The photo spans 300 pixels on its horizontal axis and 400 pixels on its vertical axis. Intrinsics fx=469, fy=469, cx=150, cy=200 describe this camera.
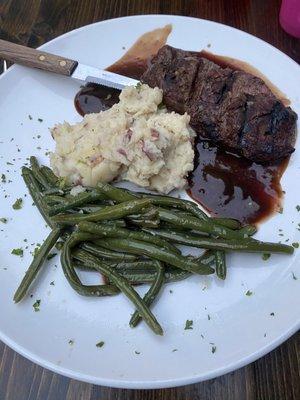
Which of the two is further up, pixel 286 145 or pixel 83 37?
pixel 83 37

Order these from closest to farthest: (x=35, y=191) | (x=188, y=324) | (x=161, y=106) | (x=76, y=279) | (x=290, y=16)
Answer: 1. (x=188, y=324)
2. (x=76, y=279)
3. (x=35, y=191)
4. (x=161, y=106)
5. (x=290, y=16)

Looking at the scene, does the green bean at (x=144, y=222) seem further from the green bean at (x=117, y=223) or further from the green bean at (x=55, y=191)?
the green bean at (x=55, y=191)

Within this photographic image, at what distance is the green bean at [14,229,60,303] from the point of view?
113 inches

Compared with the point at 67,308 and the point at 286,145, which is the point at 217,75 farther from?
the point at 67,308

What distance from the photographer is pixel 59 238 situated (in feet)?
10.2

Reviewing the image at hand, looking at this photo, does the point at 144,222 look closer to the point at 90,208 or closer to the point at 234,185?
the point at 90,208

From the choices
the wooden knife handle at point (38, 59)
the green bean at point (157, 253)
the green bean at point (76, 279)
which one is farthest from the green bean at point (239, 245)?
the wooden knife handle at point (38, 59)

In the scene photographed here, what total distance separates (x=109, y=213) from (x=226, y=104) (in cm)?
118

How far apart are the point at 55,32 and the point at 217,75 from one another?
1.85m

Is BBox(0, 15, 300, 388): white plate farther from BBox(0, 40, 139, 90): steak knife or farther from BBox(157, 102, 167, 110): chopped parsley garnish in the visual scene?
BBox(157, 102, 167, 110): chopped parsley garnish

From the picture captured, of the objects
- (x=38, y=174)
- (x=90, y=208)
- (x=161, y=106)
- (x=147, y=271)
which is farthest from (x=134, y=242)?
(x=161, y=106)

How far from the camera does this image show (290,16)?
158 inches

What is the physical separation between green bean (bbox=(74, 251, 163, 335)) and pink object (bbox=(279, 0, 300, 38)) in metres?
2.66

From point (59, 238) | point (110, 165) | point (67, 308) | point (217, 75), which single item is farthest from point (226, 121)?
point (67, 308)
